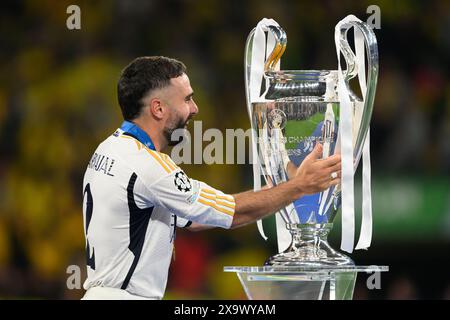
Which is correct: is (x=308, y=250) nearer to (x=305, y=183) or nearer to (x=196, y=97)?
(x=305, y=183)

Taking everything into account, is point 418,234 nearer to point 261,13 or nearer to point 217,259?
point 217,259

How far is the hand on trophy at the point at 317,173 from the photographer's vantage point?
2.64m

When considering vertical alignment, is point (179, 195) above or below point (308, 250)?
above

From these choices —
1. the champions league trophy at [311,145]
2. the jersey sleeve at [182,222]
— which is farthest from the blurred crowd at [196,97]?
the champions league trophy at [311,145]

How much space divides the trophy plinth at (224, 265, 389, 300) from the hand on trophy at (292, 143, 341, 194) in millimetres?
238

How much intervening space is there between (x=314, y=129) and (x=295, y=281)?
0.45 meters

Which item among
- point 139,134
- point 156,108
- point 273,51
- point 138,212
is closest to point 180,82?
point 156,108

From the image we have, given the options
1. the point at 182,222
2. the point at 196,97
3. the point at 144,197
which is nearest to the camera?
the point at 144,197

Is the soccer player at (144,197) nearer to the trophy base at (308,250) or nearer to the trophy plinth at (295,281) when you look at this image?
the trophy base at (308,250)

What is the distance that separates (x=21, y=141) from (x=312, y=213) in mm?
4225

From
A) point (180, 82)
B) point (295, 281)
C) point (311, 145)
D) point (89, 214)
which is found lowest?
point (295, 281)

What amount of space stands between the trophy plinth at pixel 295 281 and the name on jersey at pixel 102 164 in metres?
0.61

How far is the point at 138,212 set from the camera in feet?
9.69

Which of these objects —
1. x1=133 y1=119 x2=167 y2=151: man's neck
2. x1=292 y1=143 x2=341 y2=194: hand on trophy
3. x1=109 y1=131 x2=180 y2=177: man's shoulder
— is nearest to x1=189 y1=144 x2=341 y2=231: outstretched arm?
x1=292 y1=143 x2=341 y2=194: hand on trophy
